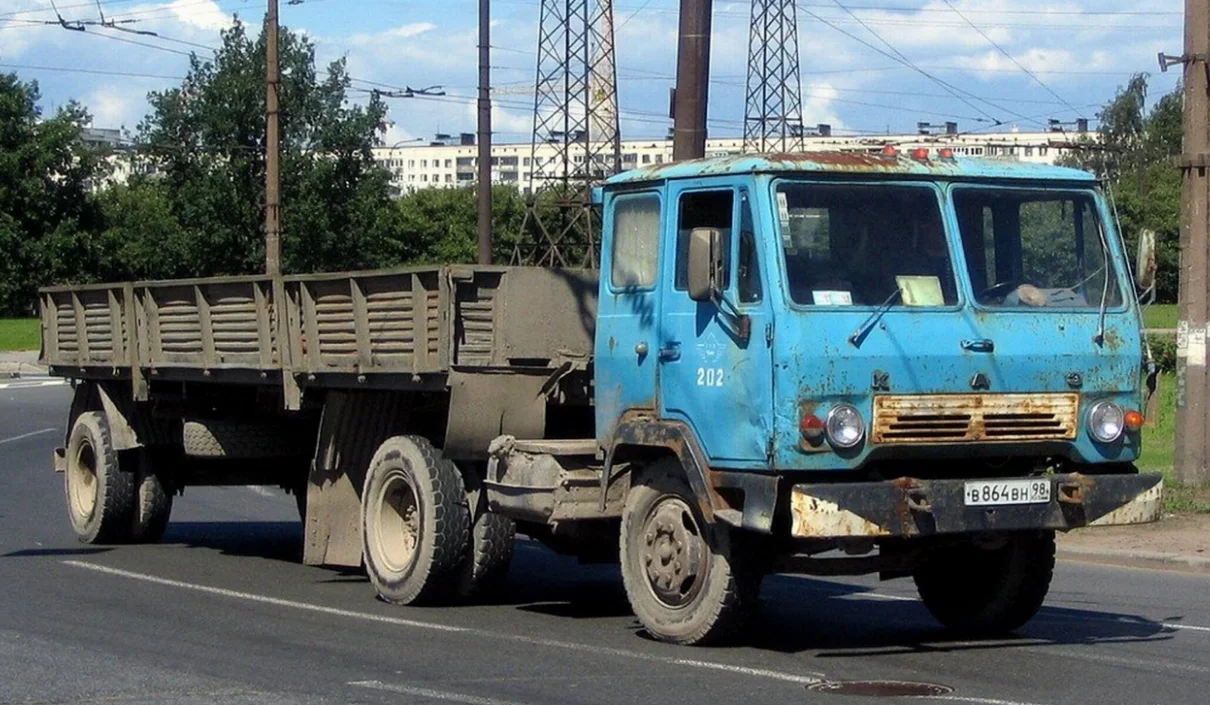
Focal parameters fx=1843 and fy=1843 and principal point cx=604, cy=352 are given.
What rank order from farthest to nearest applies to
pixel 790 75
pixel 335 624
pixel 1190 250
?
pixel 790 75
pixel 1190 250
pixel 335 624

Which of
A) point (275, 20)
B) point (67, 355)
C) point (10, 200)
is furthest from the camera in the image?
point (10, 200)

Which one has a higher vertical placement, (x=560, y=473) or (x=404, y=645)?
(x=560, y=473)

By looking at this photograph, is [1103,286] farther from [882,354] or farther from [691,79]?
Result: [691,79]

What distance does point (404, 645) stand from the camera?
31.2ft

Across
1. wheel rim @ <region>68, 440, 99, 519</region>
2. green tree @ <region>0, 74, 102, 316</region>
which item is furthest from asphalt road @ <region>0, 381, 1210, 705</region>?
green tree @ <region>0, 74, 102, 316</region>

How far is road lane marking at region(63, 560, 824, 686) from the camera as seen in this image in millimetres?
8508

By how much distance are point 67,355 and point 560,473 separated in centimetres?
724

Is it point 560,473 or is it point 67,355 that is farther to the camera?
point 67,355

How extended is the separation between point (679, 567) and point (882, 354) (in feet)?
5.01

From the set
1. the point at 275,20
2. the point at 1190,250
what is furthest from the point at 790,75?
the point at 1190,250

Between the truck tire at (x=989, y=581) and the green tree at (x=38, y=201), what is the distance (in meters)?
Result: 72.7

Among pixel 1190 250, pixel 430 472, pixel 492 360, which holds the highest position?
pixel 1190 250

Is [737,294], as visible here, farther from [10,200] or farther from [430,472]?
[10,200]

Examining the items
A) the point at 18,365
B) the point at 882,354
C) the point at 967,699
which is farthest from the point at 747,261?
the point at 18,365
